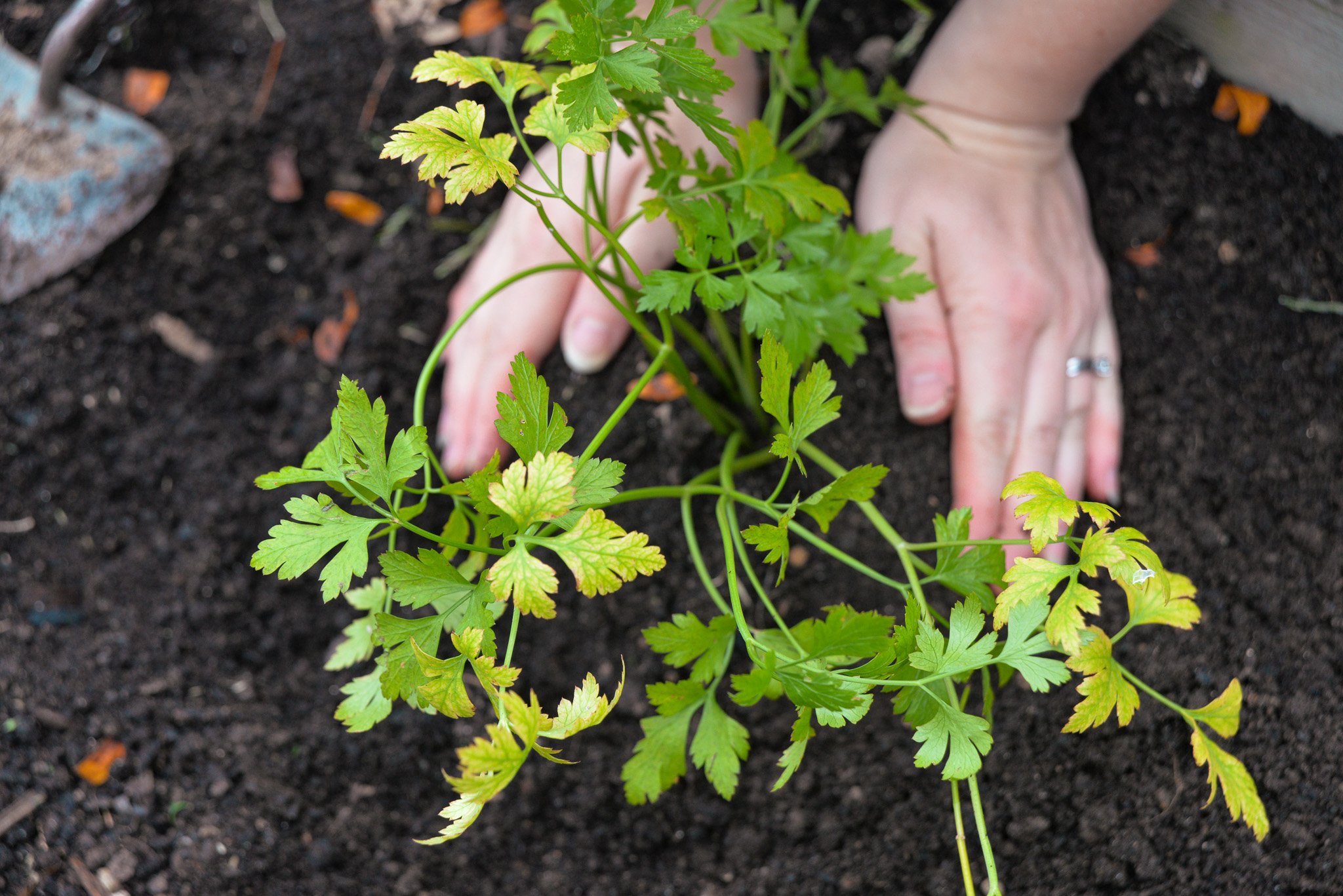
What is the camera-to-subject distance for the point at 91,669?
1.69 meters

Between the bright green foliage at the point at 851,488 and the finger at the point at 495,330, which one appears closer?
the bright green foliage at the point at 851,488

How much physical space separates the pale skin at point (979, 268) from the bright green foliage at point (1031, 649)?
0.58 meters

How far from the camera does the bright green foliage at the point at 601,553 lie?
86cm

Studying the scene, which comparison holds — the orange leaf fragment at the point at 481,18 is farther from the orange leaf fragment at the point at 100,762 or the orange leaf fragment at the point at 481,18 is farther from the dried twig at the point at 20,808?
the dried twig at the point at 20,808

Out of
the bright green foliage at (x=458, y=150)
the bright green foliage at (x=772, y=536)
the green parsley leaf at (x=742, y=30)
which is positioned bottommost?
the bright green foliage at (x=772, y=536)

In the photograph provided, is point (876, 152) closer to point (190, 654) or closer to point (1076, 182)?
point (1076, 182)

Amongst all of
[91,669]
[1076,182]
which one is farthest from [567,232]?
[91,669]

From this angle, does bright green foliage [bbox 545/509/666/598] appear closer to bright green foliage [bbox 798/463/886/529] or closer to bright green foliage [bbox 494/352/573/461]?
bright green foliage [bbox 494/352/573/461]

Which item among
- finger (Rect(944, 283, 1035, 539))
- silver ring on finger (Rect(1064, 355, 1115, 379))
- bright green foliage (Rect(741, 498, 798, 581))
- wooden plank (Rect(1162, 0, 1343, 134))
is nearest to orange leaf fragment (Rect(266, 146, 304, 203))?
finger (Rect(944, 283, 1035, 539))

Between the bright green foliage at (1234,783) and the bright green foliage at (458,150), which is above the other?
the bright green foliage at (458,150)

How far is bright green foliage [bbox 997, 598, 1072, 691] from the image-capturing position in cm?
99

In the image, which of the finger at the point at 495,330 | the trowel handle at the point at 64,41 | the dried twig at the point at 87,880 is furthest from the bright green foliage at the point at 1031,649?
the trowel handle at the point at 64,41

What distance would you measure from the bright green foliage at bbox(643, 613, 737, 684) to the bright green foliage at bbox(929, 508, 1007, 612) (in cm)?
28

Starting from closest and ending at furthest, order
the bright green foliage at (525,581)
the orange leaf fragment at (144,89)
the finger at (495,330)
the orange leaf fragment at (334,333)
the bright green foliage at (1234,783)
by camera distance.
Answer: the bright green foliage at (525,581), the bright green foliage at (1234,783), the finger at (495,330), the orange leaf fragment at (334,333), the orange leaf fragment at (144,89)
